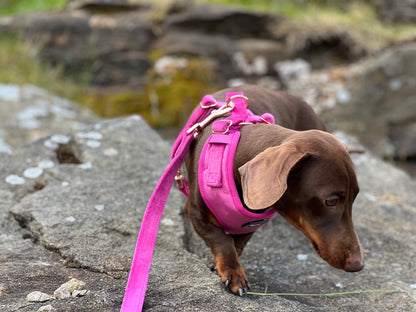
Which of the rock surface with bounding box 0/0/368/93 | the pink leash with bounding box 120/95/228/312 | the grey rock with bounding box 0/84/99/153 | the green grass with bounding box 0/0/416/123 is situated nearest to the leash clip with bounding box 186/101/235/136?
the pink leash with bounding box 120/95/228/312

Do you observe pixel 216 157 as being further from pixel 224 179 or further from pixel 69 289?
pixel 69 289

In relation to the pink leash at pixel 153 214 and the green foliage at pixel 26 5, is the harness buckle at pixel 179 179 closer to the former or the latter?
the pink leash at pixel 153 214

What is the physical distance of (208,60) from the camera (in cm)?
649

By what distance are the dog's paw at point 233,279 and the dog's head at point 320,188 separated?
362 mm

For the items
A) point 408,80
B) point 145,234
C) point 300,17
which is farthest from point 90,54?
point 145,234

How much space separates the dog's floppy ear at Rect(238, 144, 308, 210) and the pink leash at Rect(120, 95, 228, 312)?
0.44 meters

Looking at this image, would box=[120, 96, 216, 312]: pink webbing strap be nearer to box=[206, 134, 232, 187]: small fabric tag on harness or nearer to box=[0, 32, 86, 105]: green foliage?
box=[206, 134, 232, 187]: small fabric tag on harness

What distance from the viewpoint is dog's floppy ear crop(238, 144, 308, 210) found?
1.78 m

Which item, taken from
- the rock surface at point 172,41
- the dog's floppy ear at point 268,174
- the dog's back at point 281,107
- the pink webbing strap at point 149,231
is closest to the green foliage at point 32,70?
the rock surface at point 172,41

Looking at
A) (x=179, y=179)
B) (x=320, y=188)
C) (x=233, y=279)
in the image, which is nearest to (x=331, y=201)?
(x=320, y=188)

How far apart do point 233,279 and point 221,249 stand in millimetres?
148

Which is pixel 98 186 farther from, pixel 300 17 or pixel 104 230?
pixel 300 17

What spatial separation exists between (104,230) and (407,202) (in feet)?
6.64

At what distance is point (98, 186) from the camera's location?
2830mm
